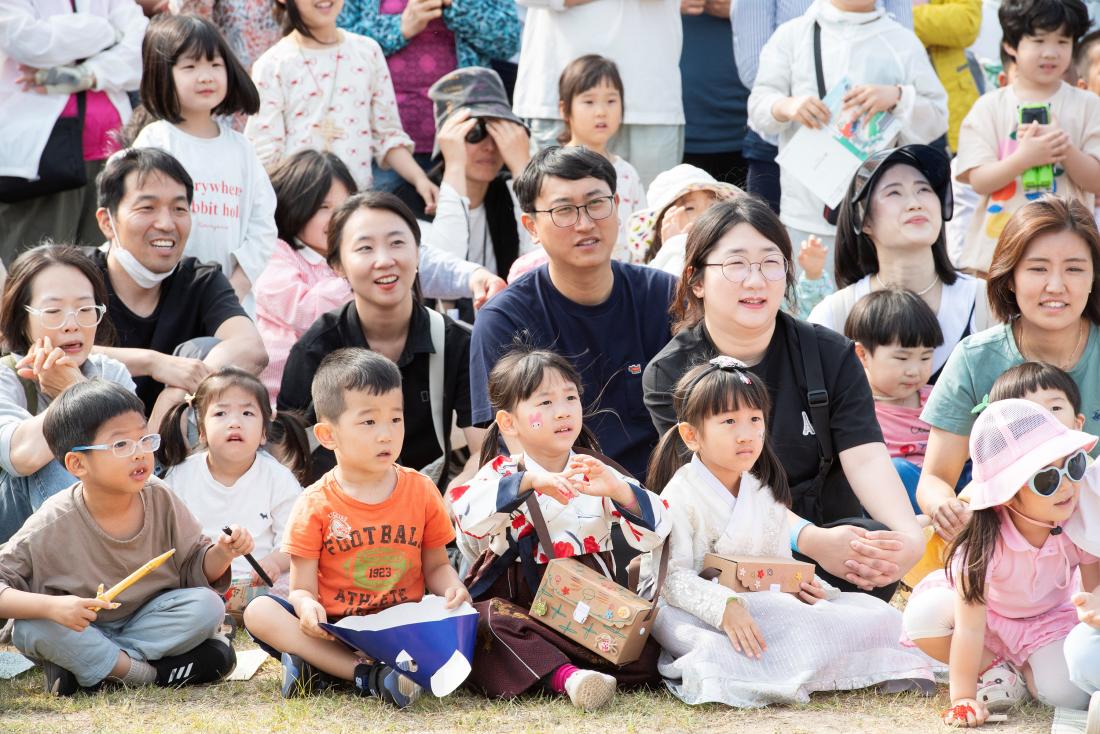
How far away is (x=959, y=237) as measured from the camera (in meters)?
6.71

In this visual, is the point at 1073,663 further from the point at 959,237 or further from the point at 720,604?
the point at 959,237

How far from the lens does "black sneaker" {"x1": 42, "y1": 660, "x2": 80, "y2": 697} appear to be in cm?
377

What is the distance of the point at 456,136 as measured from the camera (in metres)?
6.33

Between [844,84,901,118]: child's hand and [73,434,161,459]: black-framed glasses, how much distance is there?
372 cm

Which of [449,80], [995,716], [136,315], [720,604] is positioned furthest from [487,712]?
[449,80]

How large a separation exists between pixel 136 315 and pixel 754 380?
8.05ft

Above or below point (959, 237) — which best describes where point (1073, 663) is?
below

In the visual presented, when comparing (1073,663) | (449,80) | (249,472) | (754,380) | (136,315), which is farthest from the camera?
(449,80)

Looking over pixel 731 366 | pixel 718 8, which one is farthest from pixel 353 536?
pixel 718 8

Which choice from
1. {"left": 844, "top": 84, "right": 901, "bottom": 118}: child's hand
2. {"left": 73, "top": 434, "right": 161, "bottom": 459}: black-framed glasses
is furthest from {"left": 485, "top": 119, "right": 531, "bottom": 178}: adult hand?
{"left": 73, "top": 434, "right": 161, "bottom": 459}: black-framed glasses

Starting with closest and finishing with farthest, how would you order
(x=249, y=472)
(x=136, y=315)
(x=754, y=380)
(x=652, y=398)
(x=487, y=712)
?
1. (x=487, y=712)
2. (x=754, y=380)
3. (x=652, y=398)
4. (x=249, y=472)
5. (x=136, y=315)

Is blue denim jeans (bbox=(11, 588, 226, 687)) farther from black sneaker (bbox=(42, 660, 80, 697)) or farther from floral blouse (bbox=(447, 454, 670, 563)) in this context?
floral blouse (bbox=(447, 454, 670, 563))

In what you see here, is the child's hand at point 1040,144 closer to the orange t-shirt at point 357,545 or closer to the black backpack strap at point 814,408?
the black backpack strap at point 814,408

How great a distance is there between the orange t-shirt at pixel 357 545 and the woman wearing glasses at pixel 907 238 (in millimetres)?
2201
